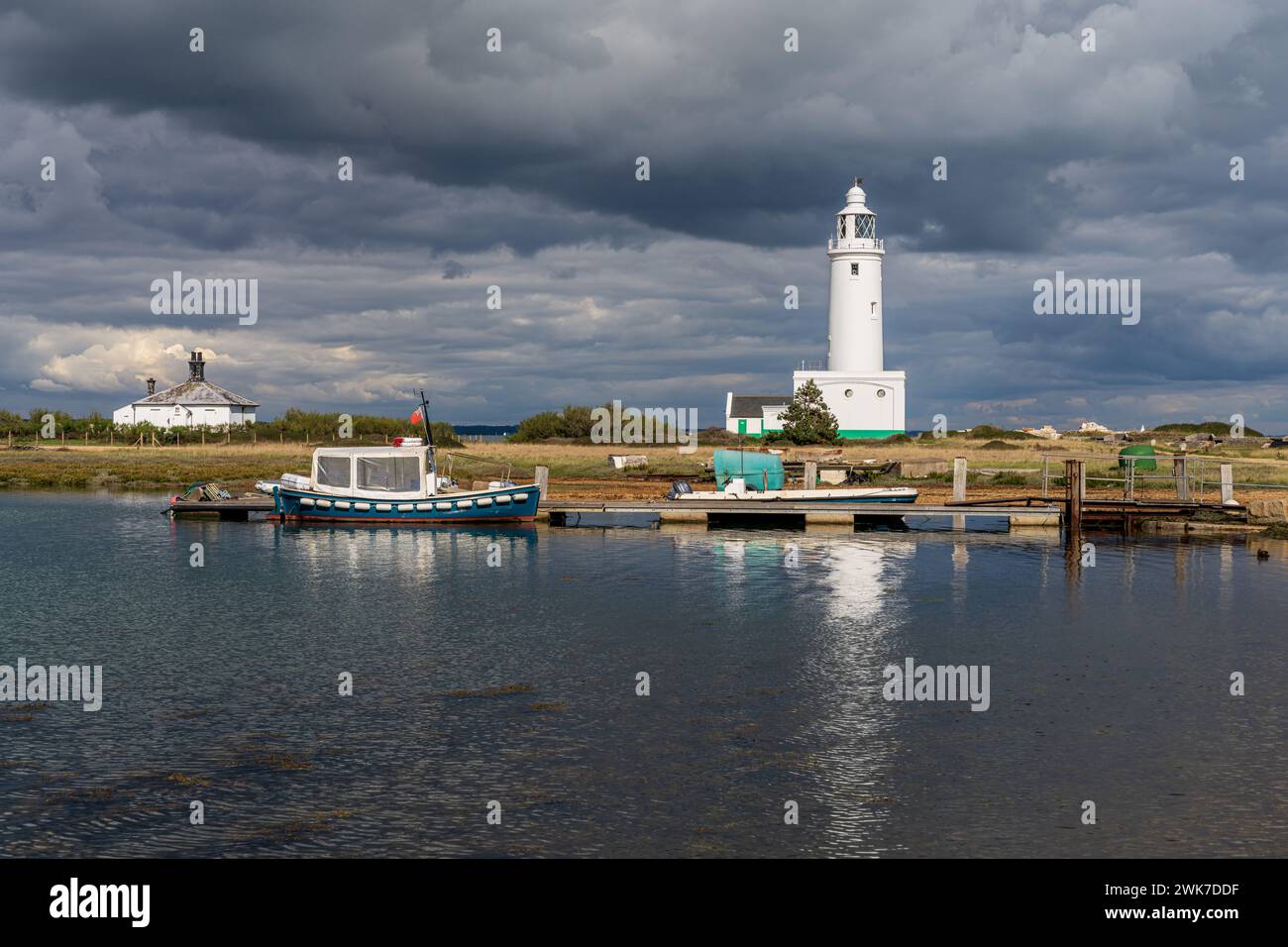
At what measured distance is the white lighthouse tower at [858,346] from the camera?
289 ft

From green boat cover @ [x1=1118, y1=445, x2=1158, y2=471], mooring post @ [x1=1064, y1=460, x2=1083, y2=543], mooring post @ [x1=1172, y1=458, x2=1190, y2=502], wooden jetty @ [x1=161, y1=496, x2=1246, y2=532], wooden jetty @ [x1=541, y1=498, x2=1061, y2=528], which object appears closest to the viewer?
mooring post @ [x1=1064, y1=460, x2=1083, y2=543]

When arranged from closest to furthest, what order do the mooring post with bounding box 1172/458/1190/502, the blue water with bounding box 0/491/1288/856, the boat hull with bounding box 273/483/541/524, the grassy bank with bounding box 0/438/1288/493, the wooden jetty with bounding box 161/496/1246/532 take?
the blue water with bounding box 0/491/1288/856, the wooden jetty with bounding box 161/496/1246/532, the mooring post with bounding box 1172/458/1190/502, the boat hull with bounding box 273/483/541/524, the grassy bank with bounding box 0/438/1288/493

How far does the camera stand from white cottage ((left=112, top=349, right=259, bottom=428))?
118875 millimetres

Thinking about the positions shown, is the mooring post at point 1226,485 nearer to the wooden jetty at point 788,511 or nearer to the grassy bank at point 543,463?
the wooden jetty at point 788,511

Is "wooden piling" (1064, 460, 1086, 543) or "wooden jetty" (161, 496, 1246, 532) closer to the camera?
"wooden piling" (1064, 460, 1086, 543)

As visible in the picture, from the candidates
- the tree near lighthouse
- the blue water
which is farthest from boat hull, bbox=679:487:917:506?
the tree near lighthouse

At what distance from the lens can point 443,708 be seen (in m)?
16.6

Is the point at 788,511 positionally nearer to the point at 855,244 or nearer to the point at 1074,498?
the point at 1074,498

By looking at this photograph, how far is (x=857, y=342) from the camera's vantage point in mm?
88938

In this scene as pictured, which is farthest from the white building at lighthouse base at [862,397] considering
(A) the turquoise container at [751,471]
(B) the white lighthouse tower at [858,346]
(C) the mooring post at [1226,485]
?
(C) the mooring post at [1226,485]

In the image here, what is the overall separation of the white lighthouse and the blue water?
5660cm

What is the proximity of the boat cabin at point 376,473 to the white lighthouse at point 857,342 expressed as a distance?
46553mm

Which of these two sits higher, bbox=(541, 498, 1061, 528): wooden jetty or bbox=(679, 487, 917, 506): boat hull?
bbox=(679, 487, 917, 506): boat hull

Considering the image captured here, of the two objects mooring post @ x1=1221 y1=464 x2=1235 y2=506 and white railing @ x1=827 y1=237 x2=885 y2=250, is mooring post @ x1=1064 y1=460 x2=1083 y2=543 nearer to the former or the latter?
mooring post @ x1=1221 y1=464 x2=1235 y2=506
